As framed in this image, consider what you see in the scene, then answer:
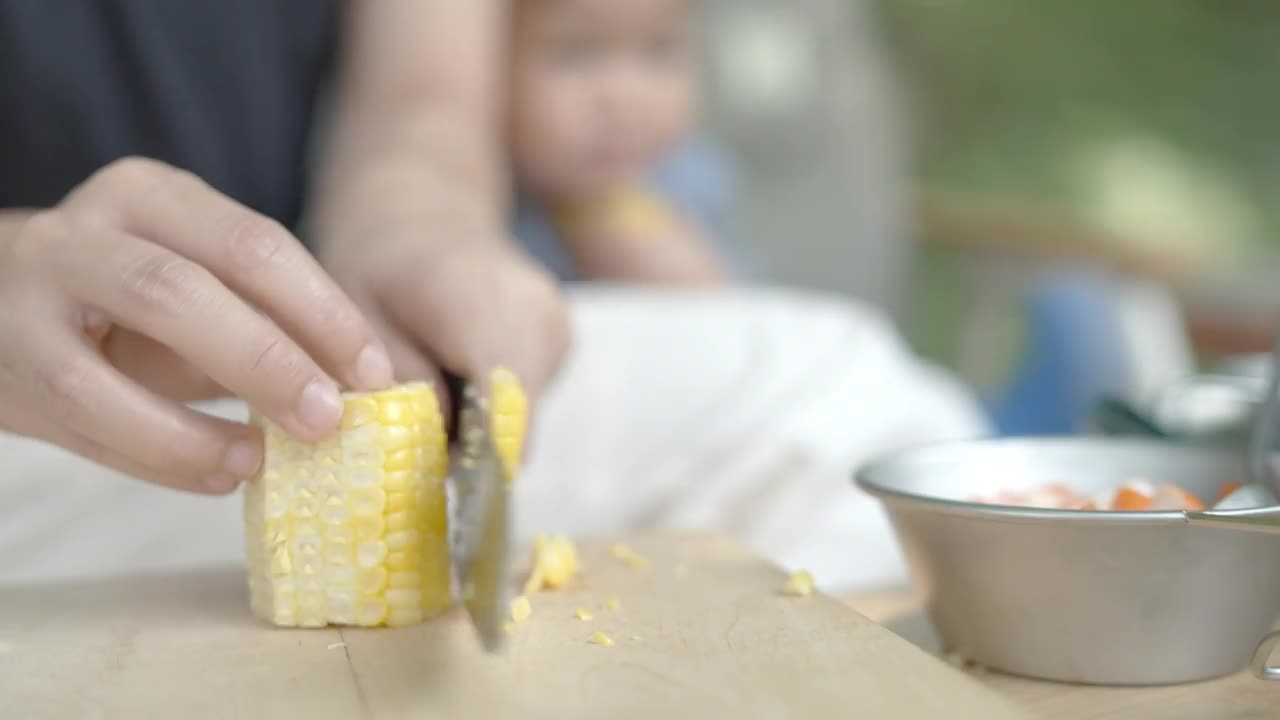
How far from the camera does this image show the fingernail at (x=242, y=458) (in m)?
0.58

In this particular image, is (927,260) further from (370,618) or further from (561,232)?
(370,618)

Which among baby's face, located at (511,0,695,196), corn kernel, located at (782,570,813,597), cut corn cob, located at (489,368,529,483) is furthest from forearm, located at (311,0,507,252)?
baby's face, located at (511,0,695,196)

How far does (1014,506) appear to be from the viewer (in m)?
0.51

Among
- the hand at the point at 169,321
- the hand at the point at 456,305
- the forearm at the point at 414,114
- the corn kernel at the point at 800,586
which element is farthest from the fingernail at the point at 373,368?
the forearm at the point at 414,114

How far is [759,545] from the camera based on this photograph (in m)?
1.05

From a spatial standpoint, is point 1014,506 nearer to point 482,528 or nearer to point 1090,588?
point 1090,588

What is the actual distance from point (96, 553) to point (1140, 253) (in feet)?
8.09

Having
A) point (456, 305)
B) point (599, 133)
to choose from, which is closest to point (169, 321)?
point (456, 305)

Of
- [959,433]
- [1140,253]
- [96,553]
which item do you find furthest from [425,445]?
[1140,253]

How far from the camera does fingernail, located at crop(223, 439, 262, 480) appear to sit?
580mm

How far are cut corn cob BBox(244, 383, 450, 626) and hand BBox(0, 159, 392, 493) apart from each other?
16 mm

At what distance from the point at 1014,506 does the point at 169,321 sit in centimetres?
36

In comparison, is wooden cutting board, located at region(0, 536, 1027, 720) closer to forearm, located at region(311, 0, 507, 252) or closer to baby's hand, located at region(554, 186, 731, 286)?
forearm, located at region(311, 0, 507, 252)

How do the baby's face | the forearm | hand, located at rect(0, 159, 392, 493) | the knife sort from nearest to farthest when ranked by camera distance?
the knife
hand, located at rect(0, 159, 392, 493)
the forearm
the baby's face
